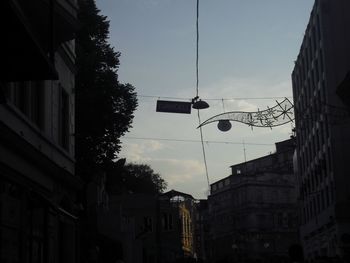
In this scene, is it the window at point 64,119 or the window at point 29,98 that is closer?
the window at point 29,98

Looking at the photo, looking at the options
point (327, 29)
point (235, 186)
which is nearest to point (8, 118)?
point (327, 29)

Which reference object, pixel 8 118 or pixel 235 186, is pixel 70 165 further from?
pixel 235 186

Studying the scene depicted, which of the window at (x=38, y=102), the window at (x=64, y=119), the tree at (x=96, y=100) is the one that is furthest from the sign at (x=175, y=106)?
the tree at (x=96, y=100)

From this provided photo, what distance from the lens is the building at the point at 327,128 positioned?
141ft

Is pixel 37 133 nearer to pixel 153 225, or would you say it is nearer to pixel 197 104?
pixel 197 104

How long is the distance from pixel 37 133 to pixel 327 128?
3185 cm

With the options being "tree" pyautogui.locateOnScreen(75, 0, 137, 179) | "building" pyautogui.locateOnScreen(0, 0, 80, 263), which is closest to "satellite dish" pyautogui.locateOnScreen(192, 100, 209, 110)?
"building" pyautogui.locateOnScreen(0, 0, 80, 263)

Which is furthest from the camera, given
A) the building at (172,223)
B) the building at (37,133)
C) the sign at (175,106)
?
the building at (172,223)

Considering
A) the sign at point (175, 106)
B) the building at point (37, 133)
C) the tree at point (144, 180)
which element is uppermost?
the tree at point (144, 180)

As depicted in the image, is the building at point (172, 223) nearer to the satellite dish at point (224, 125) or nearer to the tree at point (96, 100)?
the tree at point (96, 100)

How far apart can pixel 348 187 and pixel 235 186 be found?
65.4 m

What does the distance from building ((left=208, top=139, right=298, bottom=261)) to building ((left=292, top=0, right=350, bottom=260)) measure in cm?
4544

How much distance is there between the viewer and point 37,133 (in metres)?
16.8

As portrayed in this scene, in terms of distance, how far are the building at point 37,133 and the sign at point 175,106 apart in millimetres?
2934
